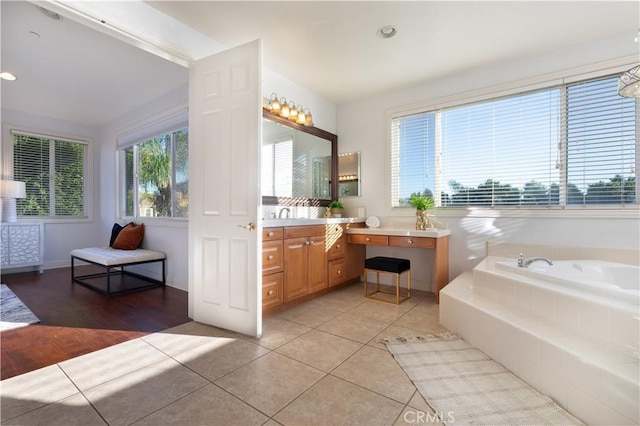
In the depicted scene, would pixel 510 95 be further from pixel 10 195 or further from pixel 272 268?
pixel 10 195

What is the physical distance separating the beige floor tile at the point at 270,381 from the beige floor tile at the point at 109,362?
64 cm

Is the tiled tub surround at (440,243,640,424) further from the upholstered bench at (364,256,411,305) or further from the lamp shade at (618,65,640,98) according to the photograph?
the lamp shade at (618,65,640,98)

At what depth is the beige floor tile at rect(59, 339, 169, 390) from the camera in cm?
173

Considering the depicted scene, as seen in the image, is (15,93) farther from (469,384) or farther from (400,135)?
(469,384)

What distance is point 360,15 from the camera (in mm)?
2424

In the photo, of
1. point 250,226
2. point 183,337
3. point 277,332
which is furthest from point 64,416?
point 250,226

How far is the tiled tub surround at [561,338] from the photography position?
4.18 ft

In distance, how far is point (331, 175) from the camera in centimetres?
434

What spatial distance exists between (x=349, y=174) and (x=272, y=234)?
1.99m

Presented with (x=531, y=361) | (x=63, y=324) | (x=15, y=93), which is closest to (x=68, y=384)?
(x=63, y=324)

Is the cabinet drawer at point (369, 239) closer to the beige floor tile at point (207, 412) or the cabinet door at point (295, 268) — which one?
the cabinet door at point (295, 268)

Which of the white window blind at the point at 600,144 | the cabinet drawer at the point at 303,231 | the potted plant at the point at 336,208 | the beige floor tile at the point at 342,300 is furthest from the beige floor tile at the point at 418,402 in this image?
the potted plant at the point at 336,208

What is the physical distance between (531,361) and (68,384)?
2658 millimetres

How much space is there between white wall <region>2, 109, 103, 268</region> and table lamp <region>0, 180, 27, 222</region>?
0.38m
